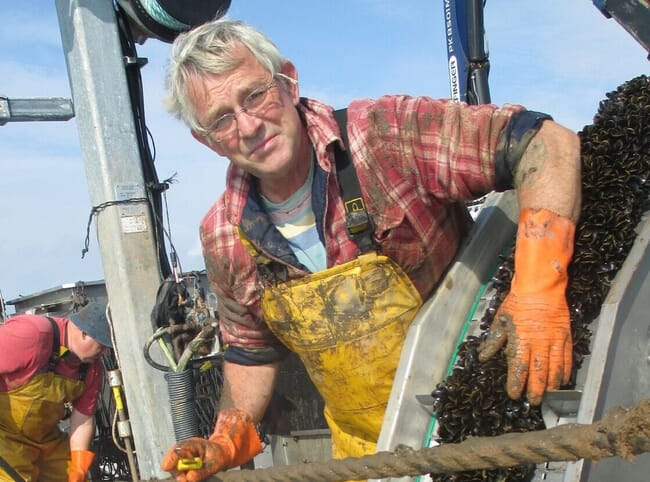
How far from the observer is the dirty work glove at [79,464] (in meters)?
5.20

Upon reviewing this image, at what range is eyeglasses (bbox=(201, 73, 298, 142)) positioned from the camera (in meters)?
2.30

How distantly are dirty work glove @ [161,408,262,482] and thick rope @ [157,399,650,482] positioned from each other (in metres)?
0.63

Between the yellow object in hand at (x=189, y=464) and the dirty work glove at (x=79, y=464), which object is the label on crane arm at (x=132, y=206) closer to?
the yellow object in hand at (x=189, y=464)

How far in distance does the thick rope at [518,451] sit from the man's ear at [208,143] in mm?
1055

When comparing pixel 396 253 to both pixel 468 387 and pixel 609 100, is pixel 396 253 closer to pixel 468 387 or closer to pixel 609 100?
pixel 468 387

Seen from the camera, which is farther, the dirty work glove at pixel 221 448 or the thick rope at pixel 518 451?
the dirty work glove at pixel 221 448

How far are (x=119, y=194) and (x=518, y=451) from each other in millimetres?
2947

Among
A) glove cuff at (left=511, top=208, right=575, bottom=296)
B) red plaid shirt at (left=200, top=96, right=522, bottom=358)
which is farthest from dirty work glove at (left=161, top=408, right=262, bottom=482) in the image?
glove cuff at (left=511, top=208, right=575, bottom=296)

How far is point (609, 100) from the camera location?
2.13m

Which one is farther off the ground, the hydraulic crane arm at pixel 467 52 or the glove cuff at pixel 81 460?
→ the hydraulic crane arm at pixel 467 52

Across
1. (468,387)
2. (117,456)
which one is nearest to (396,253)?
(468,387)

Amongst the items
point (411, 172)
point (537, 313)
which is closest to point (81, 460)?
point (411, 172)

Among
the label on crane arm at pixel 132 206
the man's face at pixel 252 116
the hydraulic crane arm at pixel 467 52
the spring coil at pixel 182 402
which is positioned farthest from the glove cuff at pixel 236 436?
the hydraulic crane arm at pixel 467 52

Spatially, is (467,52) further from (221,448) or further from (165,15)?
(221,448)
